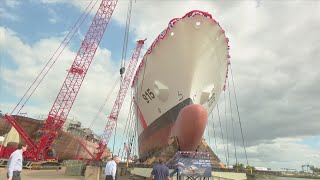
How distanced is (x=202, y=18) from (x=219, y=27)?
174cm

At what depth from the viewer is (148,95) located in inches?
851

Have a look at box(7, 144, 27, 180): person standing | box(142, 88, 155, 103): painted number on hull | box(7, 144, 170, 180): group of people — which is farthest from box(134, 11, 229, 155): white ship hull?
box(7, 144, 27, 180): person standing

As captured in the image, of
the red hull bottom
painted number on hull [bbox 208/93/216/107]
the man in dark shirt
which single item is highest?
painted number on hull [bbox 208/93/216/107]

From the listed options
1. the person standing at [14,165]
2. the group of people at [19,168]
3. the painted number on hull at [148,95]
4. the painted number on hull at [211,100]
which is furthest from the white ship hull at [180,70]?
the person standing at [14,165]

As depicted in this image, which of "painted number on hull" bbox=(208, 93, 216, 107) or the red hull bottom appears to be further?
"painted number on hull" bbox=(208, 93, 216, 107)

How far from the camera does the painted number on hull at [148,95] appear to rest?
2126cm

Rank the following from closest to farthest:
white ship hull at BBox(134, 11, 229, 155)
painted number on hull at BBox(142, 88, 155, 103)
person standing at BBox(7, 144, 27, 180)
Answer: person standing at BBox(7, 144, 27, 180)
white ship hull at BBox(134, 11, 229, 155)
painted number on hull at BBox(142, 88, 155, 103)

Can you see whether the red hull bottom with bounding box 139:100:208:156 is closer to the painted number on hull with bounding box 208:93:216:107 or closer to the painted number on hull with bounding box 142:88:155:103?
the painted number on hull with bounding box 142:88:155:103

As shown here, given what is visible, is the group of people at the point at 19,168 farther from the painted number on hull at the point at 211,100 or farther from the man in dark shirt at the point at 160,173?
the painted number on hull at the point at 211,100

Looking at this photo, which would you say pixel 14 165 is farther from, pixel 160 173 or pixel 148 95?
pixel 148 95

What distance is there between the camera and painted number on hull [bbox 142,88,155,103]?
21256 millimetres

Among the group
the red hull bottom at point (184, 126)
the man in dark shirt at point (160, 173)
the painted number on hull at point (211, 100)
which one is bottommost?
the man in dark shirt at point (160, 173)

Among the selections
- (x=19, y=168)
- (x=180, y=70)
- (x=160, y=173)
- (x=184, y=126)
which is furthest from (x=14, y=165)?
(x=180, y=70)

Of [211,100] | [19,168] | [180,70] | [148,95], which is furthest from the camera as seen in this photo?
[211,100]
